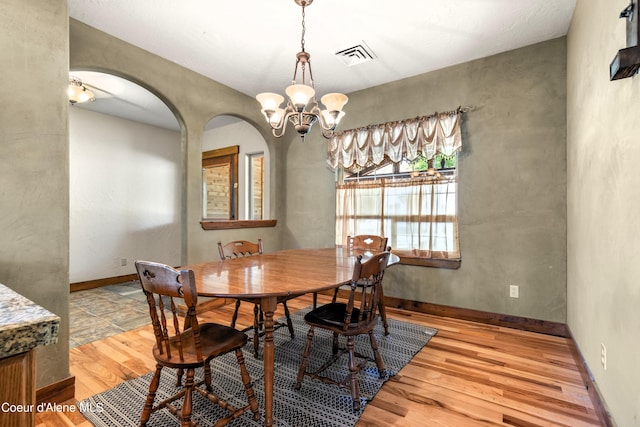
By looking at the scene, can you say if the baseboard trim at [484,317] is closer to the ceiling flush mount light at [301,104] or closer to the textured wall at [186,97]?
the textured wall at [186,97]

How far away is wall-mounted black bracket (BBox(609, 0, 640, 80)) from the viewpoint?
1.13 metres

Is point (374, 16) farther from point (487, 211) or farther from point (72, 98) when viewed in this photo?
point (72, 98)

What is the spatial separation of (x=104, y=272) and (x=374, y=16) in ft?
16.2

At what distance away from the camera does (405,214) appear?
346 centimetres

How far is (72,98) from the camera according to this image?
3.22 m

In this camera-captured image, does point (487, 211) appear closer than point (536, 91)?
No

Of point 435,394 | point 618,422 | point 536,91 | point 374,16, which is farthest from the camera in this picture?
point 536,91

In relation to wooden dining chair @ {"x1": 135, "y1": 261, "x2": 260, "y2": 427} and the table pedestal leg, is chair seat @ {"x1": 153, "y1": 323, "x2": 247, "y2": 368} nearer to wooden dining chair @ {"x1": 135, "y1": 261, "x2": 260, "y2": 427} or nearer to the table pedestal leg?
wooden dining chair @ {"x1": 135, "y1": 261, "x2": 260, "y2": 427}

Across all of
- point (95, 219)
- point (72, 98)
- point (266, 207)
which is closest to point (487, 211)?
point (266, 207)

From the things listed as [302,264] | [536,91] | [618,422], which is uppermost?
[536,91]

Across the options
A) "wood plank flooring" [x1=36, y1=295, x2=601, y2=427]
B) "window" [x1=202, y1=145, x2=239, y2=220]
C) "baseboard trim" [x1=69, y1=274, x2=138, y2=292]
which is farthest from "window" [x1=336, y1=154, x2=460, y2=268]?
"baseboard trim" [x1=69, y1=274, x2=138, y2=292]

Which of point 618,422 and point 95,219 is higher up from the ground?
point 95,219

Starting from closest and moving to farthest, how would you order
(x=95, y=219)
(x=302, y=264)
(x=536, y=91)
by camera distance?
(x=302, y=264) → (x=536, y=91) → (x=95, y=219)

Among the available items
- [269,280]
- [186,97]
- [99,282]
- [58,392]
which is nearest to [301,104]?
[269,280]
